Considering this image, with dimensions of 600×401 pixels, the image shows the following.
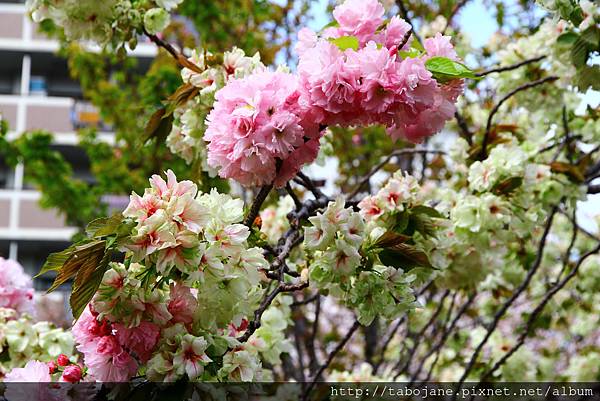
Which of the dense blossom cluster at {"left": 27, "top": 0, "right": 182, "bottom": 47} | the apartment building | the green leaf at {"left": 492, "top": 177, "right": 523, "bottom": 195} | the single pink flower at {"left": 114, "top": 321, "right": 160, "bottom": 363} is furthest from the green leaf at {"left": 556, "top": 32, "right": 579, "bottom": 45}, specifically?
the apartment building

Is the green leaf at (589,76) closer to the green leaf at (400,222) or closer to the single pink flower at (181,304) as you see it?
the green leaf at (400,222)

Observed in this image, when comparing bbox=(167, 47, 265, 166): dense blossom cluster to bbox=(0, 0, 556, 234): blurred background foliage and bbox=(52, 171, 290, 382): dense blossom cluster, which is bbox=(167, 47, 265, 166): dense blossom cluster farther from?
bbox=(0, 0, 556, 234): blurred background foliage

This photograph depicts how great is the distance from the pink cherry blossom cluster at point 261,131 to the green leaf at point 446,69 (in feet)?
0.76

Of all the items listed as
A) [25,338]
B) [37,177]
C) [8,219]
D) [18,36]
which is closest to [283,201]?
[25,338]

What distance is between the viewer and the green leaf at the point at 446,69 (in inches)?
50.1

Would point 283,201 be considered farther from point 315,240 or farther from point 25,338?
point 315,240

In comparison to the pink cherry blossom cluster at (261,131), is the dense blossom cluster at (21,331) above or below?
below

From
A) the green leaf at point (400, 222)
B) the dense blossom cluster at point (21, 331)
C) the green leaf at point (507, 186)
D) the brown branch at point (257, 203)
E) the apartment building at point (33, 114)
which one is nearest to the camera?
→ the brown branch at point (257, 203)

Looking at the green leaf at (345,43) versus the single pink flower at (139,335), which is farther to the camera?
the green leaf at (345,43)

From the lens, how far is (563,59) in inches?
84.9

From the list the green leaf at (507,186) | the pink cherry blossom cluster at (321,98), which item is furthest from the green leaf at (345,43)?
the green leaf at (507,186)

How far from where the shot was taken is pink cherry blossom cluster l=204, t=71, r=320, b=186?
1252 millimetres

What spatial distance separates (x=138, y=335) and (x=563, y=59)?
157 cm

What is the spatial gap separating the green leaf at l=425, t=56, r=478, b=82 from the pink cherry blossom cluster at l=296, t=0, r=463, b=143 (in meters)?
0.02
